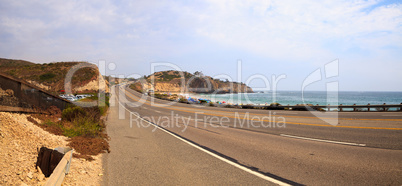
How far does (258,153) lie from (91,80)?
215ft

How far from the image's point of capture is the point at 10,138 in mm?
5121

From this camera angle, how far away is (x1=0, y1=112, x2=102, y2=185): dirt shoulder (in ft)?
12.1

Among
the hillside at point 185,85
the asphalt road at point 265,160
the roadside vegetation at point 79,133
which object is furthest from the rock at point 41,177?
the hillside at point 185,85

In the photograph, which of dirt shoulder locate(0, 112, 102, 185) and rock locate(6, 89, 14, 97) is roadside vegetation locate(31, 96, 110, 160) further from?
rock locate(6, 89, 14, 97)

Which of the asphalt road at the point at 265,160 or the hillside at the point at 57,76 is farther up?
the hillside at the point at 57,76

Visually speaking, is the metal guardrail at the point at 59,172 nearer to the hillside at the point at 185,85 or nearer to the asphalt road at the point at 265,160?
the asphalt road at the point at 265,160

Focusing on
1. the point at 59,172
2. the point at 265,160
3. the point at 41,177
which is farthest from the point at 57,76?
the point at 265,160

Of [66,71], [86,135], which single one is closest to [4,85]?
[86,135]

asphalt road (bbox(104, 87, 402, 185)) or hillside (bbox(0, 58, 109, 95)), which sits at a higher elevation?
hillside (bbox(0, 58, 109, 95))

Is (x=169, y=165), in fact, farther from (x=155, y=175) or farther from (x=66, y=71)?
(x=66, y=71)

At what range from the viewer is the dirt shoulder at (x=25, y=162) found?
3679 mm

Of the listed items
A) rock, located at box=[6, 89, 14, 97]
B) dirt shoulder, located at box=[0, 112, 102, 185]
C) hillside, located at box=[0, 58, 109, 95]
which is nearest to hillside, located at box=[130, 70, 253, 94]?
hillside, located at box=[0, 58, 109, 95]

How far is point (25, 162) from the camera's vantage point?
425cm

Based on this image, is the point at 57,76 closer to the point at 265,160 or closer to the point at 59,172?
the point at 59,172
